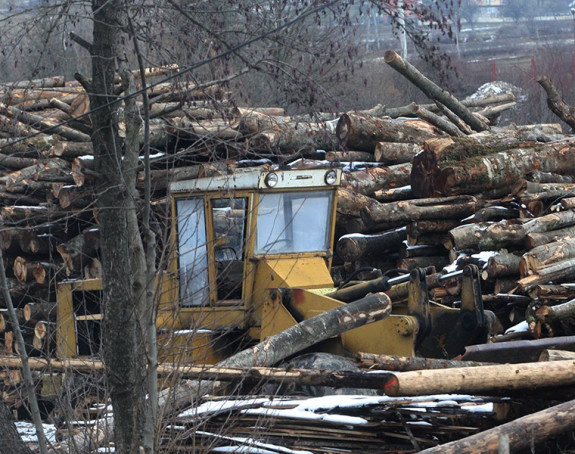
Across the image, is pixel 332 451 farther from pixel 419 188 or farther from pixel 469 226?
pixel 419 188

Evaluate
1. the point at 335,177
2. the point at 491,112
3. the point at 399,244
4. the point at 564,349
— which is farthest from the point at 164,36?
the point at 491,112

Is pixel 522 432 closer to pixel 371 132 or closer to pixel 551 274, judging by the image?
pixel 551 274

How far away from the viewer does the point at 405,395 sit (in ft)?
22.3

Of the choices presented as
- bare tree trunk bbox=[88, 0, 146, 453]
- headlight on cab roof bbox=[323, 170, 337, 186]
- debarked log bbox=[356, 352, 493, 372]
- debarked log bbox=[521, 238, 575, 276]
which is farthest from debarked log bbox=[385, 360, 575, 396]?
debarked log bbox=[521, 238, 575, 276]

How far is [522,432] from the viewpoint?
6.44m

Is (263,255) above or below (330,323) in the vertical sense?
above

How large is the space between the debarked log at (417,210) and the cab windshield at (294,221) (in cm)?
275

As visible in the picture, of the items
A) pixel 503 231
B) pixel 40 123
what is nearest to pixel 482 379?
pixel 40 123

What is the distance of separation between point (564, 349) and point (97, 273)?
21.2 ft

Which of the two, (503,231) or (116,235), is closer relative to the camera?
(116,235)

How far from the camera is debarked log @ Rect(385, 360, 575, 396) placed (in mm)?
6676

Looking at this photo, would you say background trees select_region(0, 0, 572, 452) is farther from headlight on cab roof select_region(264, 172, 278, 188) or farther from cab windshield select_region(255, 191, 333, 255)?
cab windshield select_region(255, 191, 333, 255)

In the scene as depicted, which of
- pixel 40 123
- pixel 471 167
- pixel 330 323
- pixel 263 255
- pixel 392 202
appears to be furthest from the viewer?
pixel 392 202

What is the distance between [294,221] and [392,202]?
12.9 ft
